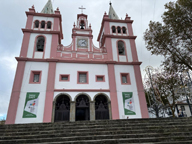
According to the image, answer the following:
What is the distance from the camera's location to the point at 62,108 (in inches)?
537

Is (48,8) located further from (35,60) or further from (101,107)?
(101,107)

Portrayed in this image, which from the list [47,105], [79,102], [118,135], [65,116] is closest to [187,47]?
[118,135]

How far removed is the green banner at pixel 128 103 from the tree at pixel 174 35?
14.7 ft

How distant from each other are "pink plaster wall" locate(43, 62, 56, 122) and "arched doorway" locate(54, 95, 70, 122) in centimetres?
70

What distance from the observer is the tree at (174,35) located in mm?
10750

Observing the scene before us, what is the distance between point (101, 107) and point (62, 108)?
3736 millimetres

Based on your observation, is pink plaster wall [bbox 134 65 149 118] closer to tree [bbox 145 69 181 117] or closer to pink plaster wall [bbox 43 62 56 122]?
tree [bbox 145 69 181 117]

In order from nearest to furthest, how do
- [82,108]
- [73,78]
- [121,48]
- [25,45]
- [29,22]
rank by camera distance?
[82,108]
[73,78]
[25,45]
[29,22]
[121,48]

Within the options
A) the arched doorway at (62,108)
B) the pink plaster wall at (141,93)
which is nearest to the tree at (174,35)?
the pink plaster wall at (141,93)

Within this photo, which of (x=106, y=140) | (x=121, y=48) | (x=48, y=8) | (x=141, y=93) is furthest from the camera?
(x=48, y=8)

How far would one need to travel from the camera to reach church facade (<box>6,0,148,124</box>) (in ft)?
43.3

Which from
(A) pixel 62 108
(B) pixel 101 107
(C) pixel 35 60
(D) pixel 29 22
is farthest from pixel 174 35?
(D) pixel 29 22

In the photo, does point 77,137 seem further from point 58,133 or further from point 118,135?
point 118,135

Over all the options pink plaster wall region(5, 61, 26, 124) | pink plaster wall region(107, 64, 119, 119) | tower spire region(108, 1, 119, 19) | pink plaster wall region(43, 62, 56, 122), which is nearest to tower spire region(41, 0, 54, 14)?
tower spire region(108, 1, 119, 19)
